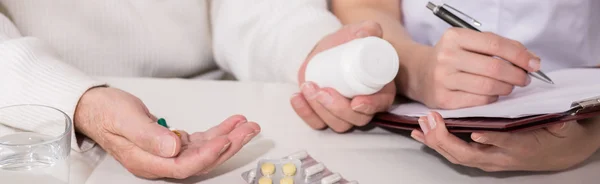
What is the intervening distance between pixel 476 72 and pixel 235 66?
392mm

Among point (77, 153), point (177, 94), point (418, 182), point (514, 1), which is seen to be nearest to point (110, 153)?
point (77, 153)

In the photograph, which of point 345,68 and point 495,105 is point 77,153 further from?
point 495,105

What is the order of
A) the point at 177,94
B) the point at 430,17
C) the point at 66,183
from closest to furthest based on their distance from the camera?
the point at 66,183 → the point at 177,94 → the point at 430,17

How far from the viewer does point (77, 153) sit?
590 millimetres

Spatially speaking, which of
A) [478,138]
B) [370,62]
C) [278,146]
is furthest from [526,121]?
[278,146]

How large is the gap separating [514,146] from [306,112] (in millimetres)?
217

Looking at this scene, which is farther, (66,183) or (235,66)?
(235,66)

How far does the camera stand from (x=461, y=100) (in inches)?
24.3

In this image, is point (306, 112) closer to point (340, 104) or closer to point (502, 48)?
point (340, 104)

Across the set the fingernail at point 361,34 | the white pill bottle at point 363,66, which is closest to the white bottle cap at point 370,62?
the white pill bottle at point 363,66

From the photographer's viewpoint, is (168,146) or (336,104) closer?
(168,146)

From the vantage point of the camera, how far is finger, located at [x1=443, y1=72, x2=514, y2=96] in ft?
1.95

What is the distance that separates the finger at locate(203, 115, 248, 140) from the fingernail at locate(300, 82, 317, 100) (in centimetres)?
8

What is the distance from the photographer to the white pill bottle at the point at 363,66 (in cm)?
56
